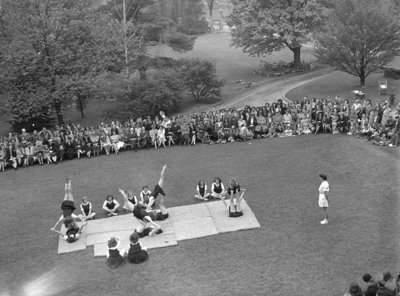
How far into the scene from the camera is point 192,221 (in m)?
17.6

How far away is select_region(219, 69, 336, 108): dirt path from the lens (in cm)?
3641

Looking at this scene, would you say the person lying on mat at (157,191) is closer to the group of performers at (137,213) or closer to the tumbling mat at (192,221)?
the group of performers at (137,213)

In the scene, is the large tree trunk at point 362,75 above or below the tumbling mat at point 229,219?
above

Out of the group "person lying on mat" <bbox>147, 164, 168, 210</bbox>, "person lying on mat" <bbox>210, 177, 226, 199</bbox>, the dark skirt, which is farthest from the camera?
"person lying on mat" <bbox>210, 177, 226, 199</bbox>

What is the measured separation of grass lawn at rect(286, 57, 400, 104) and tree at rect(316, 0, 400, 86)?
1.81 metres

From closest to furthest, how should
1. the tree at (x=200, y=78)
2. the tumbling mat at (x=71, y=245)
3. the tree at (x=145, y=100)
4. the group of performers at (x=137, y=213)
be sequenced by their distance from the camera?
1. the group of performers at (x=137, y=213)
2. the tumbling mat at (x=71, y=245)
3. the tree at (x=145, y=100)
4. the tree at (x=200, y=78)

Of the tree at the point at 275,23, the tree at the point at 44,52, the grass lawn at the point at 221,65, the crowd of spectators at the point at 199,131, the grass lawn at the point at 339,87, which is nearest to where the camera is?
the crowd of spectators at the point at 199,131

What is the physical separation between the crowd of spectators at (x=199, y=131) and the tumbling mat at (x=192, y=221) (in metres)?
8.28

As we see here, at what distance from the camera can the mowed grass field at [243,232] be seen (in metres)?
13.9

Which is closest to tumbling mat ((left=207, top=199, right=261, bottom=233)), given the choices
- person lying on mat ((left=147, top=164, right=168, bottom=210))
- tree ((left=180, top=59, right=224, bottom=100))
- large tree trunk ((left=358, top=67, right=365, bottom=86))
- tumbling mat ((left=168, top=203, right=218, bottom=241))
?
tumbling mat ((left=168, top=203, right=218, bottom=241))

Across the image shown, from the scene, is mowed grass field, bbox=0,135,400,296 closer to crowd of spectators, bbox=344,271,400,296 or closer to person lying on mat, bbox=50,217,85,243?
person lying on mat, bbox=50,217,85,243

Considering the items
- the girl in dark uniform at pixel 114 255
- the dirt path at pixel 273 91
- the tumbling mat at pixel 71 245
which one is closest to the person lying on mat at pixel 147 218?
the girl in dark uniform at pixel 114 255

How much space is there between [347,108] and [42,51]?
721 inches

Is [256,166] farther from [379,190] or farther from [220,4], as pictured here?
[220,4]
